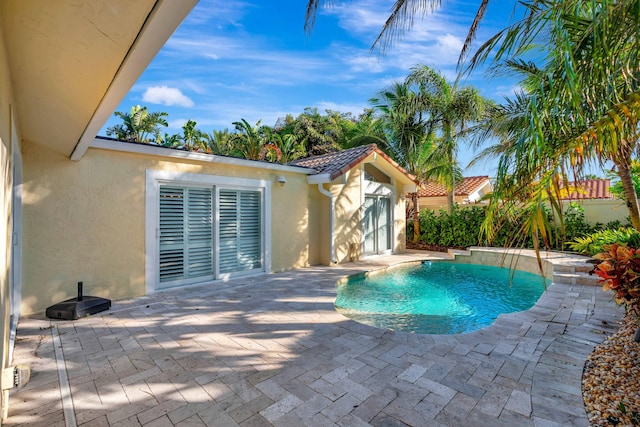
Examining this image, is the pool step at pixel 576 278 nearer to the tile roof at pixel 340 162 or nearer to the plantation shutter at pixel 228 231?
the tile roof at pixel 340 162

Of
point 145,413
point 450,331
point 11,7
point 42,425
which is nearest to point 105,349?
point 42,425

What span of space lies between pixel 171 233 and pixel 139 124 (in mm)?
26741

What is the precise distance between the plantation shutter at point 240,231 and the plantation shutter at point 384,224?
782 centimetres

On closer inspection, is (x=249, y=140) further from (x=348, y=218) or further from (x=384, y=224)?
(x=348, y=218)

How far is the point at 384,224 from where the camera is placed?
691 inches

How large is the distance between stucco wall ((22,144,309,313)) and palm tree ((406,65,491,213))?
14.7 metres

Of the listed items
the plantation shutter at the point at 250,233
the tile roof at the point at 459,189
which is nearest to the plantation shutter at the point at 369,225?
the plantation shutter at the point at 250,233

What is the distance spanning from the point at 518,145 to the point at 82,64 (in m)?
4.84

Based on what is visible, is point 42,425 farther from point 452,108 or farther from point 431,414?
point 452,108

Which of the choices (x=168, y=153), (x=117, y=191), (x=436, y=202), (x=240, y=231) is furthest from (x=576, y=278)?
(x=436, y=202)

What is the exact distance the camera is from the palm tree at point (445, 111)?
18438 millimetres

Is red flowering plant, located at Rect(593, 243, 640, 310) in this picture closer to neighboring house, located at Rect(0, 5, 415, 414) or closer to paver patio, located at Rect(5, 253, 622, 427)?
paver patio, located at Rect(5, 253, 622, 427)

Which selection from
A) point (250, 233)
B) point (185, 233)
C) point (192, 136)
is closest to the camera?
point (185, 233)

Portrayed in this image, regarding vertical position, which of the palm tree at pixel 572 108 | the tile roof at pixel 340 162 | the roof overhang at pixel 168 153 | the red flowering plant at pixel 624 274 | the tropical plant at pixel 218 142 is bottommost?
the red flowering plant at pixel 624 274
